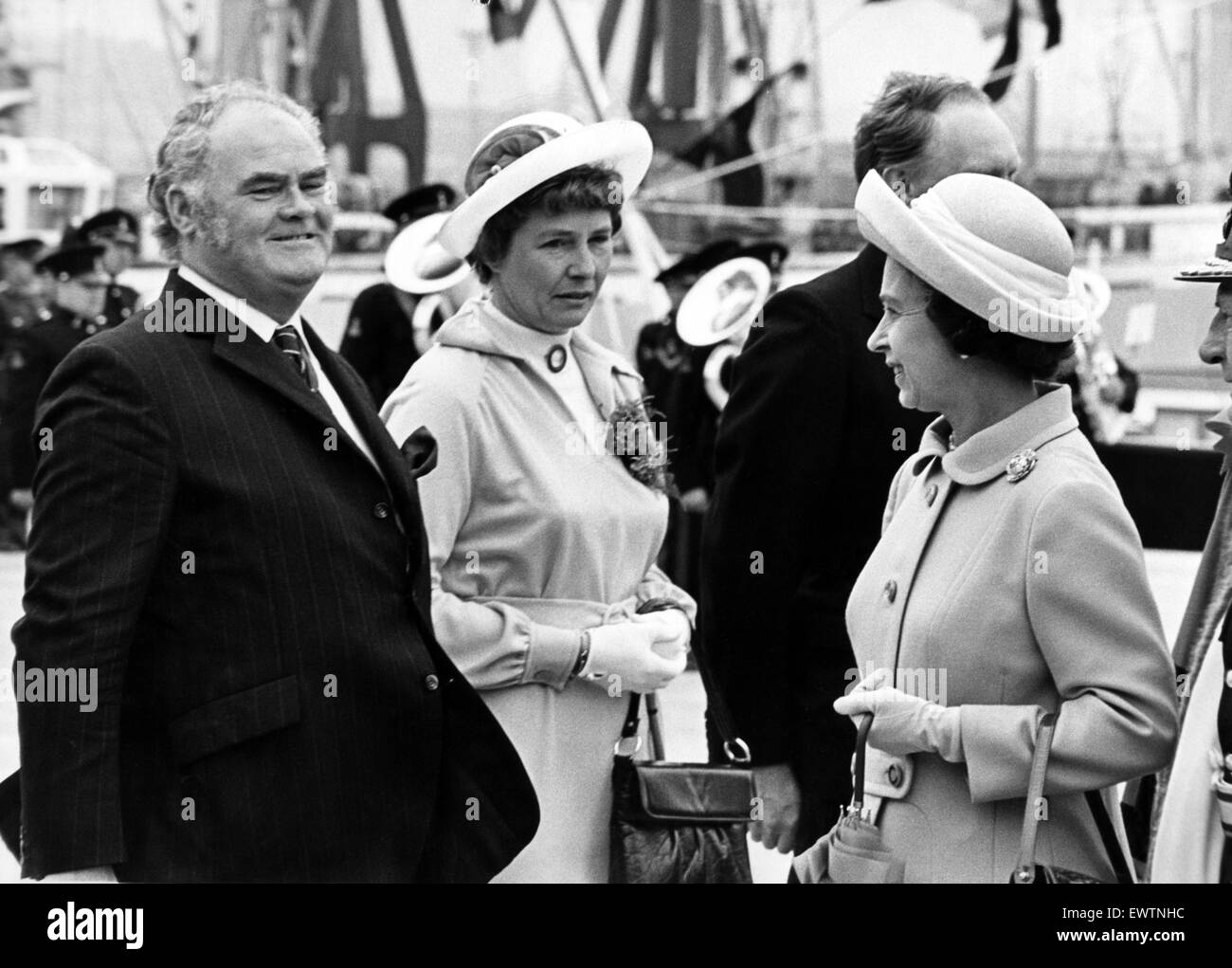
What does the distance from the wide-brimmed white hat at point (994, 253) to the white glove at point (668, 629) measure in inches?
38.1

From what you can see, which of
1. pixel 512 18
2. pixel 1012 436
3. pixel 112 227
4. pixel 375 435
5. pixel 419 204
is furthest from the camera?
pixel 512 18

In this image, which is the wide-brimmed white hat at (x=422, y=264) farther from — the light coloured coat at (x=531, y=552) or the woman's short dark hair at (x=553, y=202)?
the light coloured coat at (x=531, y=552)

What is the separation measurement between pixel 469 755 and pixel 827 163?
16.4 metres

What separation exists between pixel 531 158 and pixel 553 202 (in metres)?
0.10

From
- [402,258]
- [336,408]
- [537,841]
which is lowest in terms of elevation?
[537,841]

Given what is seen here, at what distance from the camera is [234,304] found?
295 cm

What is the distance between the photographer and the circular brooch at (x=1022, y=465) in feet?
9.01

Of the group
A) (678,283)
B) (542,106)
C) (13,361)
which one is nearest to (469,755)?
(678,283)

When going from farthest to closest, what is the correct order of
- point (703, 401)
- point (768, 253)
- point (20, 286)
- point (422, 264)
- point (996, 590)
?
1. point (20, 286)
2. point (768, 253)
3. point (703, 401)
4. point (422, 264)
5. point (996, 590)

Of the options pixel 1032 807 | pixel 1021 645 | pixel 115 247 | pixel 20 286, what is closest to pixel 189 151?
pixel 1021 645

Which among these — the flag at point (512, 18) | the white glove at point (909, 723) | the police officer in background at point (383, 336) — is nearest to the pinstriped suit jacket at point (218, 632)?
the white glove at point (909, 723)

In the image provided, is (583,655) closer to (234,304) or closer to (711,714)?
(711,714)
